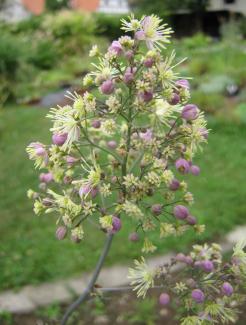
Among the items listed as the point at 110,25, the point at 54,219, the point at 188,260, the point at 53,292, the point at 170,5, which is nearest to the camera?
the point at 188,260

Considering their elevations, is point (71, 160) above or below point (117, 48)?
below

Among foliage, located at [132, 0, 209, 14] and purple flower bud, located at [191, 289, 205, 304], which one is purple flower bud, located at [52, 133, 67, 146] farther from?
foliage, located at [132, 0, 209, 14]

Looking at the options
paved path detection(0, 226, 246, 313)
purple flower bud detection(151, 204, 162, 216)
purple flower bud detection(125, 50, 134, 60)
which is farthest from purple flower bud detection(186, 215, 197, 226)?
paved path detection(0, 226, 246, 313)

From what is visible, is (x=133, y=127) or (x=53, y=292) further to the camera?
(x=53, y=292)

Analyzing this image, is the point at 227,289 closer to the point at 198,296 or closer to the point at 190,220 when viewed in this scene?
the point at 198,296

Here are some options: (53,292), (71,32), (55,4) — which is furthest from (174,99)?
(55,4)

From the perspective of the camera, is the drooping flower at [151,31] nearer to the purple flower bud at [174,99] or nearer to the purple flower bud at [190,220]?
the purple flower bud at [174,99]

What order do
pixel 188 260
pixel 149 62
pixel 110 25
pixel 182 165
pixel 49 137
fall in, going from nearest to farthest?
pixel 149 62
pixel 182 165
pixel 188 260
pixel 49 137
pixel 110 25

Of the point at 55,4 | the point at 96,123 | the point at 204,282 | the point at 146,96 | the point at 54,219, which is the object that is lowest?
the point at 55,4
